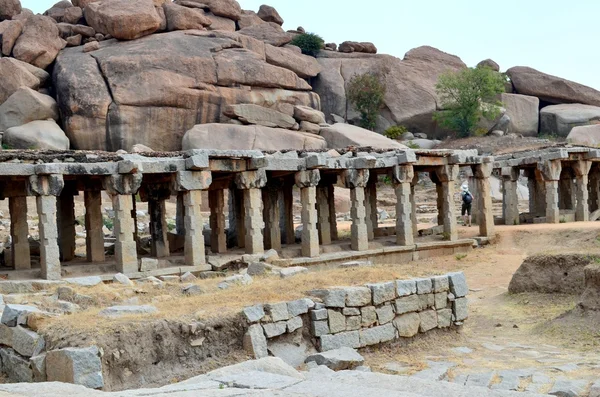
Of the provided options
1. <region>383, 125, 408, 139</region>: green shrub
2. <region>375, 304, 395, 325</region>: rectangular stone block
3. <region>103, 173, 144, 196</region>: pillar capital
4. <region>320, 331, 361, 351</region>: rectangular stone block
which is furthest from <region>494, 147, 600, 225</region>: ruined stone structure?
<region>320, 331, 361, 351</region>: rectangular stone block

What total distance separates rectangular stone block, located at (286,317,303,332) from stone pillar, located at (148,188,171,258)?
12.4 m

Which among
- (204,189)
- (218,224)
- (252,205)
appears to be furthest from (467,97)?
(204,189)

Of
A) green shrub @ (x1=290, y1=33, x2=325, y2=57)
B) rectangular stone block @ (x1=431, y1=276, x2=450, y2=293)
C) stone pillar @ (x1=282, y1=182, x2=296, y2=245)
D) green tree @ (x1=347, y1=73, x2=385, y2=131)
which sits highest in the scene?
green shrub @ (x1=290, y1=33, x2=325, y2=57)

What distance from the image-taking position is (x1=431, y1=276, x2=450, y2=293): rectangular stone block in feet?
42.8

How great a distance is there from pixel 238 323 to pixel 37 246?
1431 centimetres

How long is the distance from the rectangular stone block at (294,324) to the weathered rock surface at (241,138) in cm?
2757

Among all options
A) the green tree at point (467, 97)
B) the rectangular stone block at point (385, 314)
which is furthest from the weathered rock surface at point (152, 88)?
the rectangular stone block at point (385, 314)

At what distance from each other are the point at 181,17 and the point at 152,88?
25.4 feet

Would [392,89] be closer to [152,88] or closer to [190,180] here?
[152,88]

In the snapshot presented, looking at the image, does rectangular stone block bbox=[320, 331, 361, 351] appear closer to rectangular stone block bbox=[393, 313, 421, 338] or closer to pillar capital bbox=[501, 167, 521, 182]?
rectangular stone block bbox=[393, 313, 421, 338]

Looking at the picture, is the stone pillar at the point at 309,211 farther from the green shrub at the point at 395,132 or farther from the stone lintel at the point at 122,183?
the green shrub at the point at 395,132

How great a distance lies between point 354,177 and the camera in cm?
2486

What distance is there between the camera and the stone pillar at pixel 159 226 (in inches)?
904

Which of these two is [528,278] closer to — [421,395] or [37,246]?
[421,395]
